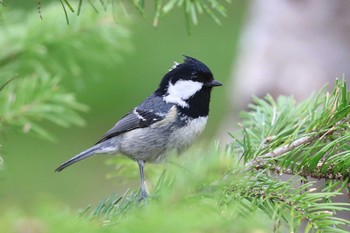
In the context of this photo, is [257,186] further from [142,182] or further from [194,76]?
[194,76]

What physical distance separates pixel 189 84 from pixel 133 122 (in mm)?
301

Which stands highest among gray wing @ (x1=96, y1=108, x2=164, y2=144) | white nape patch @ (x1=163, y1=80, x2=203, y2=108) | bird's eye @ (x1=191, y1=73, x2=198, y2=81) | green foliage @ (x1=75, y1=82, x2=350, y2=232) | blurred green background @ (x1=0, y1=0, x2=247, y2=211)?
green foliage @ (x1=75, y1=82, x2=350, y2=232)

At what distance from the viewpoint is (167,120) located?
247 centimetres

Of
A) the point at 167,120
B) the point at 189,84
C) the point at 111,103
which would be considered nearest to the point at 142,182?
the point at 167,120

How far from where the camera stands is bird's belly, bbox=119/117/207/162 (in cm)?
241

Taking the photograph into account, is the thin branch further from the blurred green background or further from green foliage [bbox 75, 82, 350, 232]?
the blurred green background

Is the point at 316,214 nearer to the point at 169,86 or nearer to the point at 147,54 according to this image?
the point at 169,86

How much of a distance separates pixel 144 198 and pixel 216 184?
0.70 feet

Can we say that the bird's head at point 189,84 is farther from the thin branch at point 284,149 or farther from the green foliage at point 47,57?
the thin branch at point 284,149

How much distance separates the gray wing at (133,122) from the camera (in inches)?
101

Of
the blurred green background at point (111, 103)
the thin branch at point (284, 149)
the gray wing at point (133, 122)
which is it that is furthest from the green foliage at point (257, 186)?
the blurred green background at point (111, 103)

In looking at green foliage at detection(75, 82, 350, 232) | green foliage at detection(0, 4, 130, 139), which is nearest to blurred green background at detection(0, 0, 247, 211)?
green foliage at detection(0, 4, 130, 139)

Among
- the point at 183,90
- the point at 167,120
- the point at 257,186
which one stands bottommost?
the point at 167,120

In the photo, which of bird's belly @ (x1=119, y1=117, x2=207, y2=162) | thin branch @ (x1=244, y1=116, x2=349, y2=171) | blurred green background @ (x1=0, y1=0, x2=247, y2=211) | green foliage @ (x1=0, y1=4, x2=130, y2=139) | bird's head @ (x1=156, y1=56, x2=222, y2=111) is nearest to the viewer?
thin branch @ (x1=244, y1=116, x2=349, y2=171)
